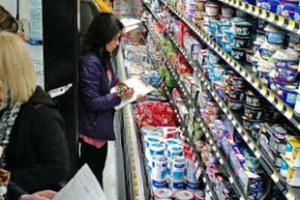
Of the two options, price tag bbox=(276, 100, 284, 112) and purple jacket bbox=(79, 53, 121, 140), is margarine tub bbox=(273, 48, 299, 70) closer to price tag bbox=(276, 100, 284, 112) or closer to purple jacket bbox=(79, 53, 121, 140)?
price tag bbox=(276, 100, 284, 112)

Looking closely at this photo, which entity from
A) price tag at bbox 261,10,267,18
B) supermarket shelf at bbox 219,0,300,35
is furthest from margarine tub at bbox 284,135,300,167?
price tag at bbox 261,10,267,18

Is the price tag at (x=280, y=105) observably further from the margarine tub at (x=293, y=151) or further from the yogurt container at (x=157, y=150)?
the yogurt container at (x=157, y=150)

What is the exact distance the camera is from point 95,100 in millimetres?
3568

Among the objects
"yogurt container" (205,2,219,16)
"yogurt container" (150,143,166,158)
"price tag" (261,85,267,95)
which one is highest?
"yogurt container" (205,2,219,16)

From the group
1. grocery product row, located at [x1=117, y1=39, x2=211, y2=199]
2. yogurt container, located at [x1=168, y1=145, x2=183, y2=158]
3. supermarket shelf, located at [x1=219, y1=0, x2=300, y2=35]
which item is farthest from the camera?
yogurt container, located at [x1=168, y1=145, x2=183, y2=158]

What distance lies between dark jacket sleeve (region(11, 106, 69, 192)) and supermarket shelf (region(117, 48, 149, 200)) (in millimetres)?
1439

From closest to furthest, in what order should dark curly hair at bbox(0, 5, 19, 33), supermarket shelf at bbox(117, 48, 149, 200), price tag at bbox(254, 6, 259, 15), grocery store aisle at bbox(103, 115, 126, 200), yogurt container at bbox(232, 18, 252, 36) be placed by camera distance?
price tag at bbox(254, 6, 259, 15) < dark curly hair at bbox(0, 5, 19, 33) < yogurt container at bbox(232, 18, 252, 36) < supermarket shelf at bbox(117, 48, 149, 200) < grocery store aisle at bbox(103, 115, 126, 200)

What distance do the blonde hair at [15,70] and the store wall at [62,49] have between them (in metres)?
0.98

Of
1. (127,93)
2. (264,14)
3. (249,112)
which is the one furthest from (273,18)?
(127,93)

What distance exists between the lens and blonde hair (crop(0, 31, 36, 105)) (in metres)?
2.12

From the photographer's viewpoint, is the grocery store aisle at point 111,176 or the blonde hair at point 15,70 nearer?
the blonde hair at point 15,70

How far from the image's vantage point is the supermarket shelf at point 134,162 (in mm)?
3766

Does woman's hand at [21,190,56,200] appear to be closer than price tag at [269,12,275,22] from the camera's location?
Yes

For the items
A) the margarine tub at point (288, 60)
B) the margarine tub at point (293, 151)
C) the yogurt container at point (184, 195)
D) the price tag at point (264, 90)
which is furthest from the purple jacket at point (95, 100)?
the margarine tub at point (293, 151)
